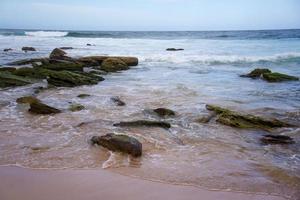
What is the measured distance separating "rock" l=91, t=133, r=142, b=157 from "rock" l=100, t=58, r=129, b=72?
11.9 metres

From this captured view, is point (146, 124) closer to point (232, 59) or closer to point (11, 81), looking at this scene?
point (11, 81)

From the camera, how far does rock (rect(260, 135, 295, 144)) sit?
20.8 feet

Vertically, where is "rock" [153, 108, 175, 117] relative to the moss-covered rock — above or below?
above

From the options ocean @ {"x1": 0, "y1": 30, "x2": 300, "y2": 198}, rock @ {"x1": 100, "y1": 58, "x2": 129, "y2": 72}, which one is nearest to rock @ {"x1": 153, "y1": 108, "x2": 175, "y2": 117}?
ocean @ {"x1": 0, "y1": 30, "x2": 300, "y2": 198}

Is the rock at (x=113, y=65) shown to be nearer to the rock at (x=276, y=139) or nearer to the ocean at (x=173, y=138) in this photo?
the ocean at (x=173, y=138)

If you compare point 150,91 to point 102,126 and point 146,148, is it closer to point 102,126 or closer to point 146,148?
point 102,126

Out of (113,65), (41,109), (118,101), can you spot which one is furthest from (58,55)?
(41,109)

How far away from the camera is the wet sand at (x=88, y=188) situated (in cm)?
400

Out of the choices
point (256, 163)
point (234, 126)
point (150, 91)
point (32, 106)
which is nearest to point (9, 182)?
point (256, 163)

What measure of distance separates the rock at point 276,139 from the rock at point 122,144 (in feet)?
7.92

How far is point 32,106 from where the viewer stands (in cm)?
821

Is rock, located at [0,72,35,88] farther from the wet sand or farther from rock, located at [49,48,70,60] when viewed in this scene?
the wet sand

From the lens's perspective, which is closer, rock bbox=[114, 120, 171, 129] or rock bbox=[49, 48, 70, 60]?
rock bbox=[114, 120, 171, 129]

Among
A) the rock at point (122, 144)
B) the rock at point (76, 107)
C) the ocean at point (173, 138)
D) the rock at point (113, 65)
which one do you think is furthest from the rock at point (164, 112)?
the rock at point (113, 65)
